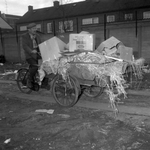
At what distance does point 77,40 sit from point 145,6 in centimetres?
2417

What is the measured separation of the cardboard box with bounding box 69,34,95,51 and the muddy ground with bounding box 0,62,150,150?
148cm

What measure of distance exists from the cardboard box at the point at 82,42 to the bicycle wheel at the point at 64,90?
32.4 inches

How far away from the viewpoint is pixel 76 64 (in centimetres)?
428

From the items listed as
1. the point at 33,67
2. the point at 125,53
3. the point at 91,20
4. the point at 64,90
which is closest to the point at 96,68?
the point at 125,53

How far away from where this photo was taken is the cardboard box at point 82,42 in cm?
456

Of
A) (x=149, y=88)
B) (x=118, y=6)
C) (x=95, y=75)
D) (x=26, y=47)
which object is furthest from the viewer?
(x=118, y=6)

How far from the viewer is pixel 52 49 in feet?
15.7

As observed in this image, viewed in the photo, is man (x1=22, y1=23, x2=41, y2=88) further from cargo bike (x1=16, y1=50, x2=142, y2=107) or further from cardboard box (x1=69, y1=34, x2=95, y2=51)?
cardboard box (x1=69, y1=34, x2=95, y2=51)

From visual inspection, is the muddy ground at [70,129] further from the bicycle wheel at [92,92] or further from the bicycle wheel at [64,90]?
the bicycle wheel at [92,92]

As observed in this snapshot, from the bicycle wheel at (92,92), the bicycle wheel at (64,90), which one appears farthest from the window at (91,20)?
the bicycle wheel at (64,90)

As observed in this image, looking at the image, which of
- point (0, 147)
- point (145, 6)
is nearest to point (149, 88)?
point (0, 147)

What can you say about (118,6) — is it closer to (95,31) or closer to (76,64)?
(95,31)

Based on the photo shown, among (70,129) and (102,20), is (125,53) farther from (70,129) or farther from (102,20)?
(102,20)

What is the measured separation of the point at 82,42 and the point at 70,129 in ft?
7.05
